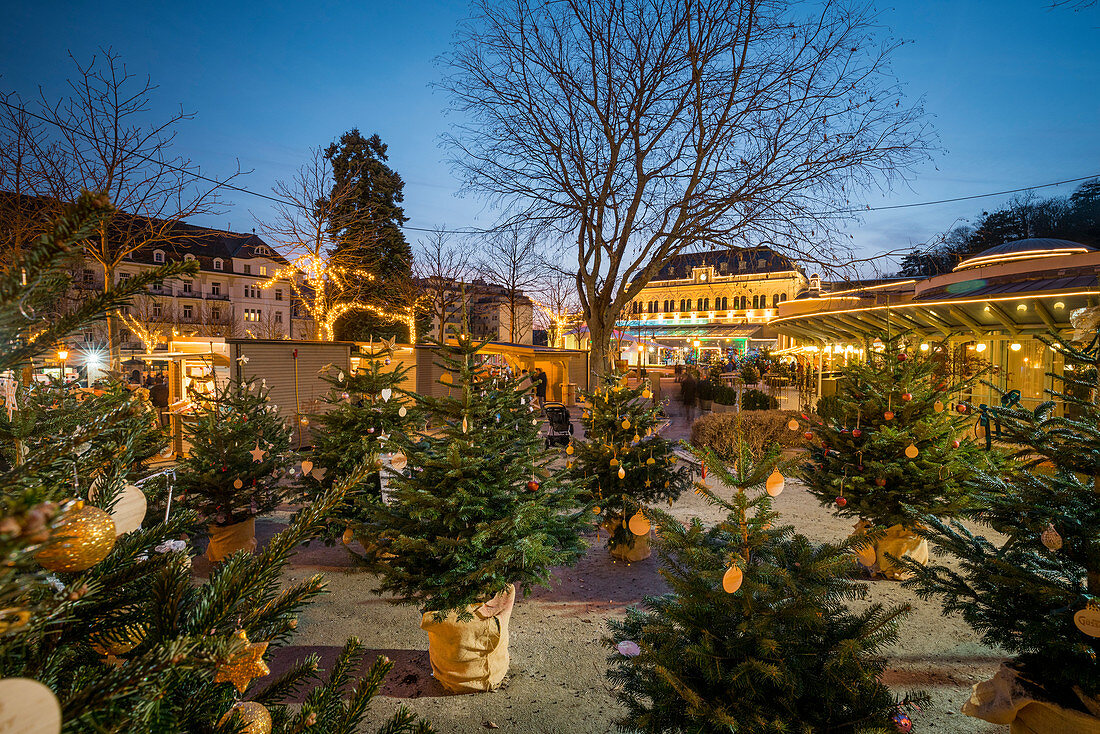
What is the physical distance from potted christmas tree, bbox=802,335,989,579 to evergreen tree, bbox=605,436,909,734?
12.0 feet

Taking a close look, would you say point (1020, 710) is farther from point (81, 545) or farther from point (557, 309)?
point (557, 309)

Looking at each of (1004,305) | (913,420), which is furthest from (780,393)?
(913,420)

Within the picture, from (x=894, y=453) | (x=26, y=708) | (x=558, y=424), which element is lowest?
(x=558, y=424)

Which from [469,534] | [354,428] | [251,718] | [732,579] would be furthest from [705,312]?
[251,718]

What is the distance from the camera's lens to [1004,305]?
10930 millimetres

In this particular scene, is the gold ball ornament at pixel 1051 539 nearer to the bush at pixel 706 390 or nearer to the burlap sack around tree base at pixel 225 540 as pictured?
the burlap sack around tree base at pixel 225 540

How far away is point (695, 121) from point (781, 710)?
12.4m

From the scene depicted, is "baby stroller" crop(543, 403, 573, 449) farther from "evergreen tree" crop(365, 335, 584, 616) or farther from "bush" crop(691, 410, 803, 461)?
"evergreen tree" crop(365, 335, 584, 616)

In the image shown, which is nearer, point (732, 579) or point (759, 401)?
→ point (732, 579)

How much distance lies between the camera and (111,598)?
3.61 feet

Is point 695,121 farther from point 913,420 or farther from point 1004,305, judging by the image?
point 913,420

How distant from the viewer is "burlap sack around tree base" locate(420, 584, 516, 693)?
3.90 metres

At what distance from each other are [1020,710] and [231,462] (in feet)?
23.9

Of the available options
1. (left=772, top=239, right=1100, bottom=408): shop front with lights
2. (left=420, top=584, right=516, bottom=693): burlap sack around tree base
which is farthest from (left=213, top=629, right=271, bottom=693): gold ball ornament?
(left=772, top=239, right=1100, bottom=408): shop front with lights
